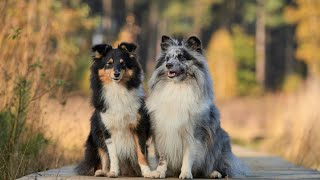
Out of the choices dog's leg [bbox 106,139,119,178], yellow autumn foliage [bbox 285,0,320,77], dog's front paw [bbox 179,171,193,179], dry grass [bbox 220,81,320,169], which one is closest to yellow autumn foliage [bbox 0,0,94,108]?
dog's leg [bbox 106,139,119,178]

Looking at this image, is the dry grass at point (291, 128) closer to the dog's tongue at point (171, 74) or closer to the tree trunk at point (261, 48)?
the dog's tongue at point (171, 74)

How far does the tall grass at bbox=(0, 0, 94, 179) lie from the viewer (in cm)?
938

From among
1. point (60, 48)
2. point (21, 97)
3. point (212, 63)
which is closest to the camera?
point (21, 97)

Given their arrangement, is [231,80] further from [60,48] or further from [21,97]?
[21,97]

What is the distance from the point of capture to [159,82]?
27.2 feet

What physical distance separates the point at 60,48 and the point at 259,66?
3960 centimetres

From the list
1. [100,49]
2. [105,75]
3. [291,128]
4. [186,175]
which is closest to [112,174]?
[186,175]

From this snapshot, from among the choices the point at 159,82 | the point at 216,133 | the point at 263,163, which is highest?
the point at 159,82

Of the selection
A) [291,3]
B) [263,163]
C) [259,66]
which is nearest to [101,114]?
[263,163]

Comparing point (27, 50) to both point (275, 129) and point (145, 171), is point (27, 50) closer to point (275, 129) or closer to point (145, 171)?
point (145, 171)

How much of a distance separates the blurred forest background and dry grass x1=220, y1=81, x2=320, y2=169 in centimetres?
3

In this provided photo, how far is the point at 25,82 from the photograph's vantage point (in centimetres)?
947

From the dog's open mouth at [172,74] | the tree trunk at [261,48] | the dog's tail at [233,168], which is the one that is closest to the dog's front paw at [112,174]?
the dog's open mouth at [172,74]

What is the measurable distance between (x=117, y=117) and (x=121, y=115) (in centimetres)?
5
